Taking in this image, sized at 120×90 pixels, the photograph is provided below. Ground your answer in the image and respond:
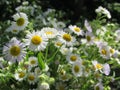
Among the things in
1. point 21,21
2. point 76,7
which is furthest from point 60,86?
point 76,7

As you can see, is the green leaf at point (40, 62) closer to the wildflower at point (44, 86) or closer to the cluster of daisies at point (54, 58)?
the cluster of daisies at point (54, 58)

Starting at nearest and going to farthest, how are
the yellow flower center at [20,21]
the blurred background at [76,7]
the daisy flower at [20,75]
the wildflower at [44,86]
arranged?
the wildflower at [44,86]
the daisy flower at [20,75]
the yellow flower center at [20,21]
the blurred background at [76,7]

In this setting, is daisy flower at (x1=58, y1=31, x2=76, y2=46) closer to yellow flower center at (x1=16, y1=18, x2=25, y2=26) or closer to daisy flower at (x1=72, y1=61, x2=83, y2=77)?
daisy flower at (x1=72, y1=61, x2=83, y2=77)

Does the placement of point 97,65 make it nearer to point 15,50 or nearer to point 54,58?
point 54,58

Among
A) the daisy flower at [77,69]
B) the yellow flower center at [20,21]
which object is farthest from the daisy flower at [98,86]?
the yellow flower center at [20,21]

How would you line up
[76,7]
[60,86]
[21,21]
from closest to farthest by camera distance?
[60,86] < [21,21] < [76,7]

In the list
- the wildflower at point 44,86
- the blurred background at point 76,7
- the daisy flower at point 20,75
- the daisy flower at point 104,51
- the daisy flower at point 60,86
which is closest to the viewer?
the wildflower at point 44,86

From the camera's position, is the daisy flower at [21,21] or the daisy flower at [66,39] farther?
the daisy flower at [21,21]

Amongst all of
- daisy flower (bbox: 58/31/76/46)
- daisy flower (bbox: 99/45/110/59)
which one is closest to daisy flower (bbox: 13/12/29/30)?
daisy flower (bbox: 58/31/76/46)
